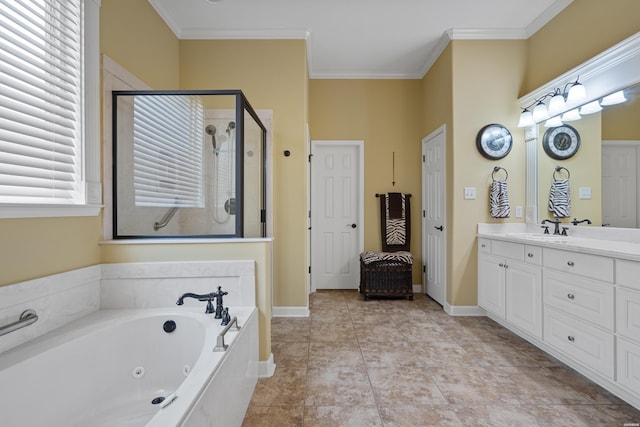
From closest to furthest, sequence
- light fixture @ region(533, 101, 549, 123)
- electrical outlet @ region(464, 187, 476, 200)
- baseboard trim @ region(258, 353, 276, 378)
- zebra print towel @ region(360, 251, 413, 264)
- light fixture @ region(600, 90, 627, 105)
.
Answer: baseboard trim @ region(258, 353, 276, 378), light fixture @ region(600, 90, 627, 105), light fixture @ region(533, 101, 549, 123), electrical outlet @ region(464, 187, 476, 200), zebra print towel @ region(360, 251, 413, 264)

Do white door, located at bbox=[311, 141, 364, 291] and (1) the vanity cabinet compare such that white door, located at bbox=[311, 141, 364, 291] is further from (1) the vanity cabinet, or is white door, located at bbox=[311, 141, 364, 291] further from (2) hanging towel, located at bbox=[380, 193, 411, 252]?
(1) the vanity cabinet

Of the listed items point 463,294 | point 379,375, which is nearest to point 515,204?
point 463,294

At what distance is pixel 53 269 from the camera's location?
4.85 ft

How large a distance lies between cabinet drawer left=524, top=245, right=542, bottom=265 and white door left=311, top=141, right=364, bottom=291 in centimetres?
203

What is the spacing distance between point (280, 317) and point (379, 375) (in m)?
1.32

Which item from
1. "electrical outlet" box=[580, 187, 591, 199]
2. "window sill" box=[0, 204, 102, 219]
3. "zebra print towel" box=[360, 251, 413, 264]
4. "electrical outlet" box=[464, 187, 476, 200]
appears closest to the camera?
"window sill" box=[0, 204, 102, 219]

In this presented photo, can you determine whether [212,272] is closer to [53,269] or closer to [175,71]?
[53,269]

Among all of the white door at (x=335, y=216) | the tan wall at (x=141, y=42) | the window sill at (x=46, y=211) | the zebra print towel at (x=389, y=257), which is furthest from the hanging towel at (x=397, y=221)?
the window sill at (x=46, y=211)

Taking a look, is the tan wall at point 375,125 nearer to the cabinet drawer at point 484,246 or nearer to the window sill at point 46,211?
the cabinet drawer at point 484,246

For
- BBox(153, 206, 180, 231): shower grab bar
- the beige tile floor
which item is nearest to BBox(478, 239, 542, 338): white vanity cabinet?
the beige tile floor

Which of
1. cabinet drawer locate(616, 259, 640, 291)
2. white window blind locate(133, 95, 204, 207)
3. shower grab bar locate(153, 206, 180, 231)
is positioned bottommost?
cabinet drawer locate(616, 259, 640, 291)

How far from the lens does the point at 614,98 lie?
2102mm

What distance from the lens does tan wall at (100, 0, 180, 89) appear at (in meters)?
1.92

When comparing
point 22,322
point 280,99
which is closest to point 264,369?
point 22,322
